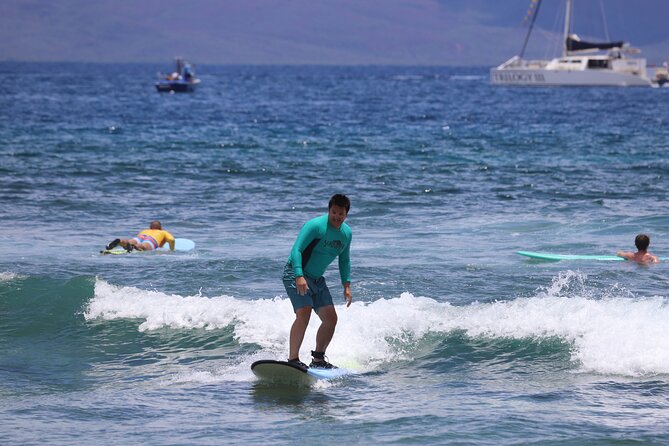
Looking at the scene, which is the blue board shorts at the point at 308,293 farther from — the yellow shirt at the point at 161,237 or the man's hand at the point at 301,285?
the yellow shirt at the point at 161,237

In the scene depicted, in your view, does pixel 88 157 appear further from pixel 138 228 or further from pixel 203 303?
pixel 203 303

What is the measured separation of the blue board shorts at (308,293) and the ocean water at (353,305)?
0.81 metres

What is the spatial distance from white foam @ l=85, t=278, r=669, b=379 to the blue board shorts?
123cm

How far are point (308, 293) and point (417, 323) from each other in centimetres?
266

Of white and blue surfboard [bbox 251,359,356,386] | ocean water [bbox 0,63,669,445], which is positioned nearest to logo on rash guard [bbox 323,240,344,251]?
white and blue surfboard [bbox 251,359,356,386]

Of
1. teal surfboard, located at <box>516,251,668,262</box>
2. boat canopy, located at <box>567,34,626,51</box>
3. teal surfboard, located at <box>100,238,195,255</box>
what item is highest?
boat canopy, located at <box>567,34,626,51</box>

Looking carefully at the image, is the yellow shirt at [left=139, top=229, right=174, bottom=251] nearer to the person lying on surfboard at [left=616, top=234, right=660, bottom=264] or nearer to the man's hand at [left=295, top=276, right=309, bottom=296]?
the person lying on surfboard at [left=616, top=234, right=660, bottom=264]

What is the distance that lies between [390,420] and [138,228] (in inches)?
472

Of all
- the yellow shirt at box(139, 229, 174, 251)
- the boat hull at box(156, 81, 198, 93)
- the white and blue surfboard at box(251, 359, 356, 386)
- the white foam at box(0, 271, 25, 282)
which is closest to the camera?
the white and blue surfboard at box(251, 359, 356, 386)

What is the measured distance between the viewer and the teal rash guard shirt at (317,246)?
993cm

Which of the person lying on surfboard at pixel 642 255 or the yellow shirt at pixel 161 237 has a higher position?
the person lying on surfboard at pixel 642 255

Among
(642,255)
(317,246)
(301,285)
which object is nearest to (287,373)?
(301,285)

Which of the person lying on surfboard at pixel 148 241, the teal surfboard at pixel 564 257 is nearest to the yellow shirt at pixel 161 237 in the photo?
the person lying on surfboard at pixel 148 241

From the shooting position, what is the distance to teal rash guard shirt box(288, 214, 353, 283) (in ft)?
32.6
